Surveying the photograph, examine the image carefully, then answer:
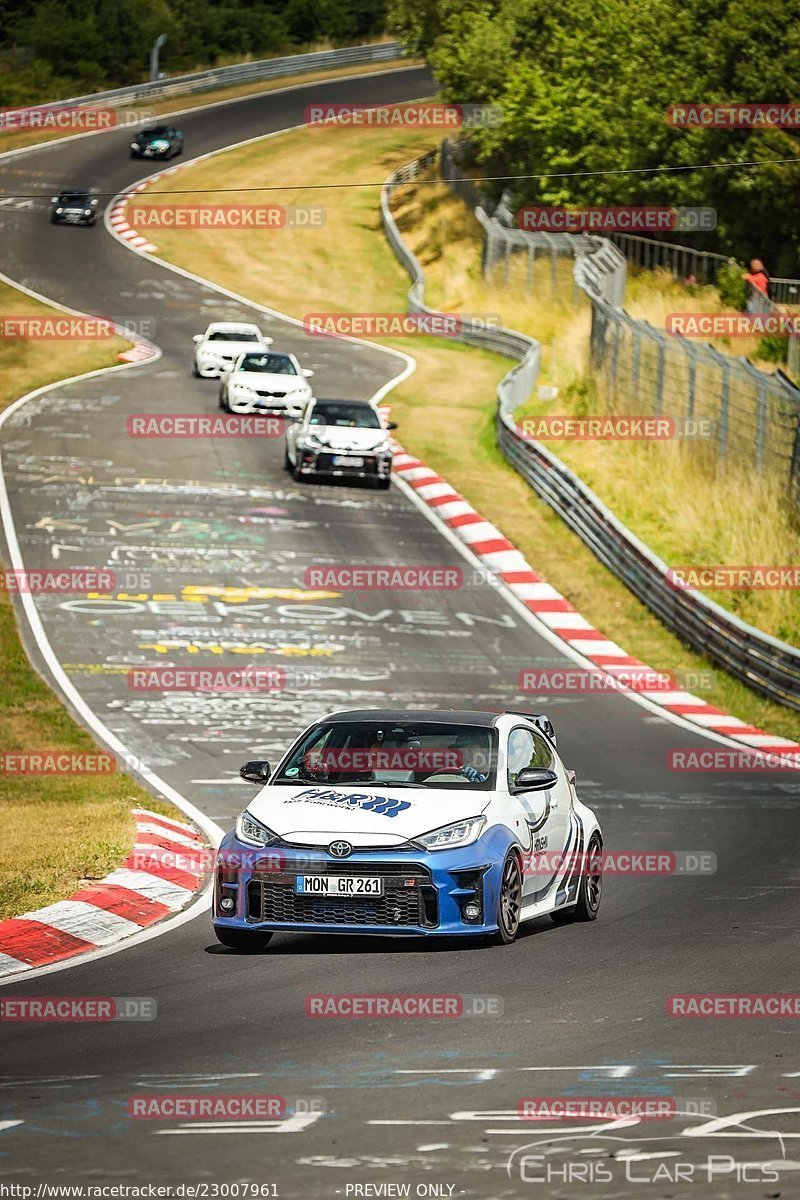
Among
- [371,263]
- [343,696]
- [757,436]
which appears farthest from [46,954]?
[371,263]

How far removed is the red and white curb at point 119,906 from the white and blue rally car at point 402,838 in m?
1.16

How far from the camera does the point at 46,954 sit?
37.6 ft

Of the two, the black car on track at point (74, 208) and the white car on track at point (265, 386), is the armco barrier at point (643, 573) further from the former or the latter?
the black car on track at point (74, 208)

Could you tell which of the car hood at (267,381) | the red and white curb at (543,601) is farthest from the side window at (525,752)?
the car hood at (267,381)

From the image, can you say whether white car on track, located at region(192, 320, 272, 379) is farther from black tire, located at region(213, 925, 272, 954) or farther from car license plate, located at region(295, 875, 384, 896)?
car license plate, located at region(295, 875, 384, 896)

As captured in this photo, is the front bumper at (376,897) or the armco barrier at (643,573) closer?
the front bumper at (376,897)

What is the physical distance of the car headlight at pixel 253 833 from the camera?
1123 centimetres

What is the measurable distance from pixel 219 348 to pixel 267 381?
5.10 m

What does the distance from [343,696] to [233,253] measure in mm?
44659

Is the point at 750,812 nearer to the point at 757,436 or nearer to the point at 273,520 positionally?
the point at 757,436

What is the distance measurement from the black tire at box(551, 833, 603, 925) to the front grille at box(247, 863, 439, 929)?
1.82 metres

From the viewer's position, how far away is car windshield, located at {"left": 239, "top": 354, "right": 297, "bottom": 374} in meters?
40.1

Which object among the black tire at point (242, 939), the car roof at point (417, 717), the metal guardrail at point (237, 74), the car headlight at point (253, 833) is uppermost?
the metal guardrail at point (237, 74)

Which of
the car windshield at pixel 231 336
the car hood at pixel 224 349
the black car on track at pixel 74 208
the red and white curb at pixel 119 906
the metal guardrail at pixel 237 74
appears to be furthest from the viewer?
the metal guardrail at pixel 237 74
